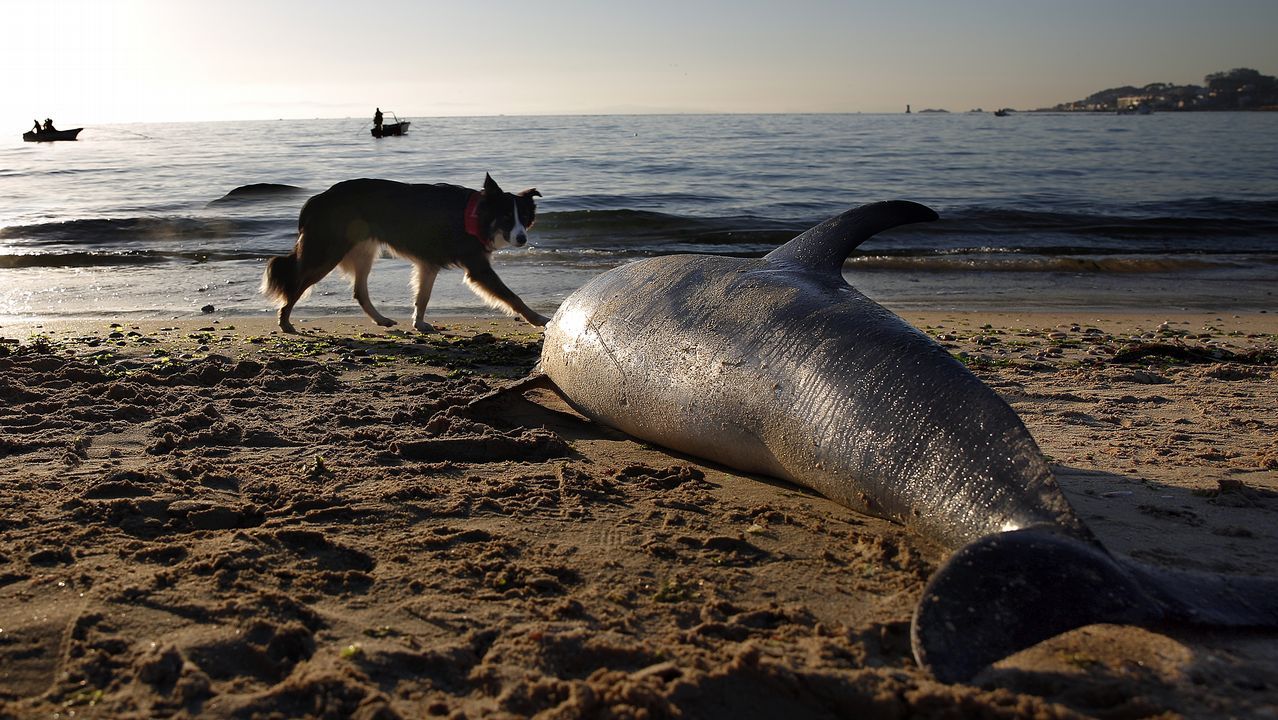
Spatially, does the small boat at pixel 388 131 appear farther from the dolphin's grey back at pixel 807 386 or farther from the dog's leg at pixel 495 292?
the dolphin's grey back at pixel 807 386

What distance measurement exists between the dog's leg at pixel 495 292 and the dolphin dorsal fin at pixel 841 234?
13.5ft

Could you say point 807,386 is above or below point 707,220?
above

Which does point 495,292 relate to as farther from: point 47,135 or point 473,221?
point 47,135

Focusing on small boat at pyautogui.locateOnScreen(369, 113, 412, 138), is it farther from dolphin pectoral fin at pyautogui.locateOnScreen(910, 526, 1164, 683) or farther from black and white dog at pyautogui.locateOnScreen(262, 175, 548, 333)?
dolphin pectoral fin at pyautogui.locateOnScreen(910, 526, 1164, 683)

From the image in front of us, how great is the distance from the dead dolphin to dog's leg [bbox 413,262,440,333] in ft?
12.5

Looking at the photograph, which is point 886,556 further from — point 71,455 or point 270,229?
point 270,229

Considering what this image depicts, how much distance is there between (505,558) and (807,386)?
1187 mm

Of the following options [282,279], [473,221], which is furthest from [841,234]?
[282,279]

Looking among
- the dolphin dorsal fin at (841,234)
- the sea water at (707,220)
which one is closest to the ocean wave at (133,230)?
the sea water at (707,220)

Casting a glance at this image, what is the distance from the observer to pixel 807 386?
340 cm

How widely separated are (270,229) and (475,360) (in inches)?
469

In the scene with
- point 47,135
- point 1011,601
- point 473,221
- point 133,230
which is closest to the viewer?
point 1011,601

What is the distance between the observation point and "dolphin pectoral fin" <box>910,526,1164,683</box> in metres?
2.24

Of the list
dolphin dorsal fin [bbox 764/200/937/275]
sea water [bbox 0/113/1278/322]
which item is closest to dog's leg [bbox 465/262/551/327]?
sea water [bbox 0/113/1278/322]
